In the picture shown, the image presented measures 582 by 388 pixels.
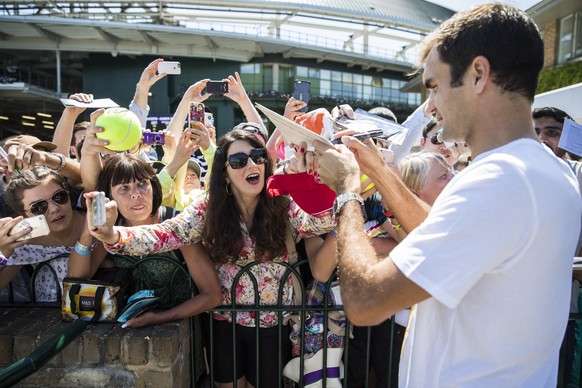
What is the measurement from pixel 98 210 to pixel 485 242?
1595 millimetres

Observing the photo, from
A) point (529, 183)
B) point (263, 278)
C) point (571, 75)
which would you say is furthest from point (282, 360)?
point (571, 75)

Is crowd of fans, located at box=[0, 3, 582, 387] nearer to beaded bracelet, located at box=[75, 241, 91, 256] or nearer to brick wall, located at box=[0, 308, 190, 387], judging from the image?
beaded bracelet, located at box=[75, 241, 91, 256]

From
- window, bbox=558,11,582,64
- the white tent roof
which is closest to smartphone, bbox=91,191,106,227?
the white tent roof

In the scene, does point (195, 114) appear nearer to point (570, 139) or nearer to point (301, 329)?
point (301, 329)

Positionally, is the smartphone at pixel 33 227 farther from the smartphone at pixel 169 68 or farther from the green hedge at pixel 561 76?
the green hedge at pixel 561 76

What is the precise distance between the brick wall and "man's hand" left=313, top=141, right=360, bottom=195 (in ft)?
3.74

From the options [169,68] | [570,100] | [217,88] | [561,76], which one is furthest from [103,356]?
[561,76]

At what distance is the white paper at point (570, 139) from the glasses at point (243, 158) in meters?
2.24

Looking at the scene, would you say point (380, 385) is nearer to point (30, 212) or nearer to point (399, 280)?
point (399, 280)

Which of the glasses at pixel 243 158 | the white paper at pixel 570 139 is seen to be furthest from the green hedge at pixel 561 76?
the glasses at pixel 243 158

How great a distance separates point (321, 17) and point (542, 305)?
117ft

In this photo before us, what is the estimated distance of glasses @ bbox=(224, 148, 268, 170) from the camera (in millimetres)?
2475

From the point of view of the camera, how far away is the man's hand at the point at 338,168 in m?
1.55

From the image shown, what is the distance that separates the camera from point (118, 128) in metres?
2.47
